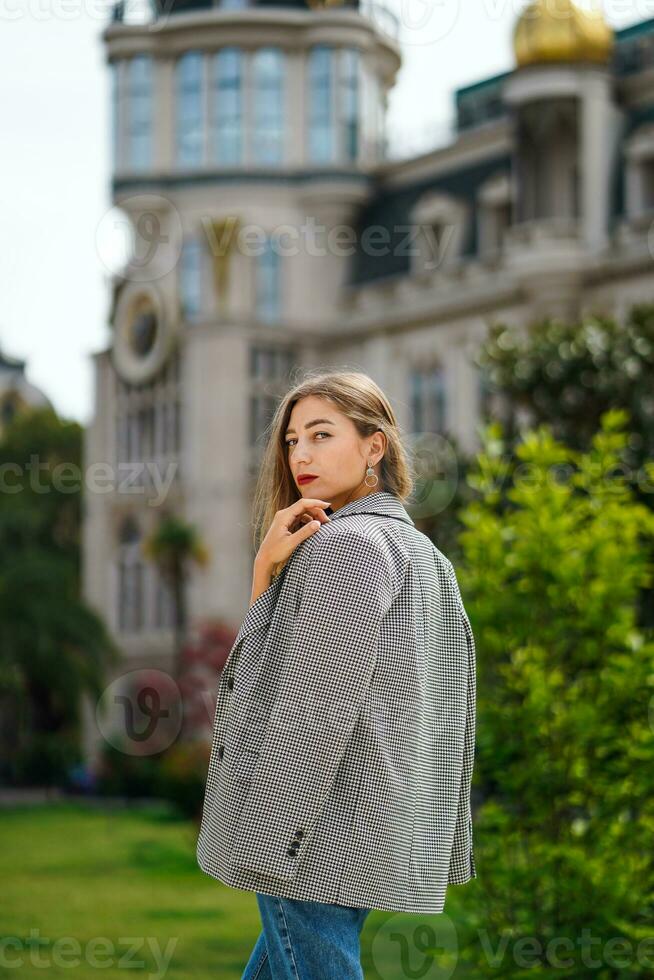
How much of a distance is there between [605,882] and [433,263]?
3069 cm

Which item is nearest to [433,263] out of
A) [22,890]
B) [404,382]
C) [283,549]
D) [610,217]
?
[404,382]

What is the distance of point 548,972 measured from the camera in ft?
21.2

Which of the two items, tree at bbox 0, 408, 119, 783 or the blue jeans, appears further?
tree at bbox 0, 408, 119, 783

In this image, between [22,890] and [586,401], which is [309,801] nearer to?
[22,890]

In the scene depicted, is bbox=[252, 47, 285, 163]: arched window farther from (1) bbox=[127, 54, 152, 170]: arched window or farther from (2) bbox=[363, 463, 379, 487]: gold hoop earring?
(2) bbox=[363, 463, 379, 487]: gold hoop earring

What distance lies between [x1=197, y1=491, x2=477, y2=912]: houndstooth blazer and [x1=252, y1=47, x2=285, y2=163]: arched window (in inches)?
1450

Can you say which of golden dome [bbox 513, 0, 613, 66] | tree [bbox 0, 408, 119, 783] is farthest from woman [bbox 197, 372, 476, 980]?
tree [bbox 0, 408, 119, 783]

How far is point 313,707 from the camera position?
339 cm

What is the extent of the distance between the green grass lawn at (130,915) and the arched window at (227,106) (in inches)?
691

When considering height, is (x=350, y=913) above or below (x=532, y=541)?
below

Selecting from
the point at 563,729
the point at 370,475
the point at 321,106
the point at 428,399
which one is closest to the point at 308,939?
the point at 370,475

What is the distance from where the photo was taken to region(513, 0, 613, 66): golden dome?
3088cm

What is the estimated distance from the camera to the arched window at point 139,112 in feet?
131

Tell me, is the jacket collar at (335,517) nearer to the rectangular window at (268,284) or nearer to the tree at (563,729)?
the tree at (563,729)
